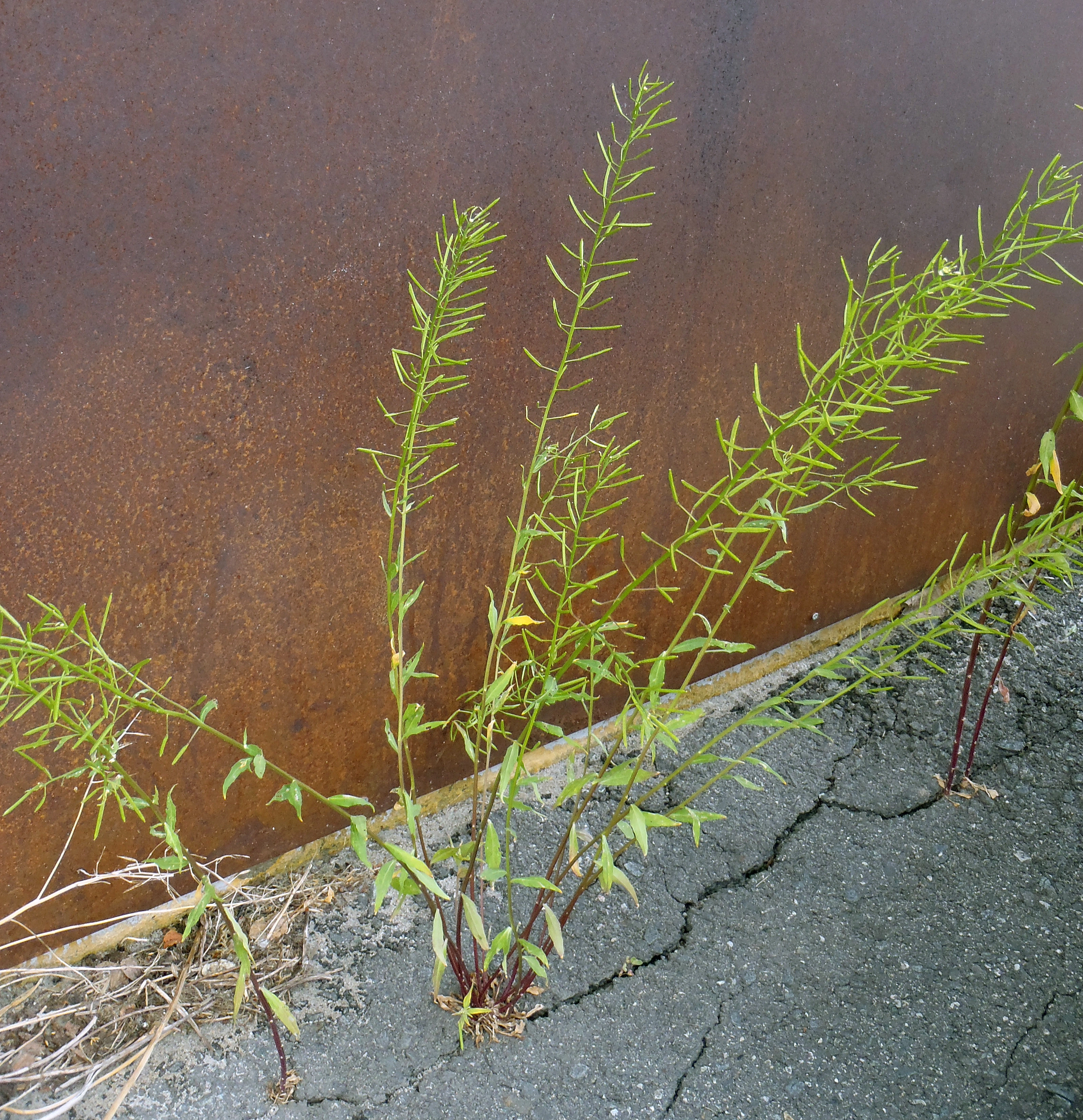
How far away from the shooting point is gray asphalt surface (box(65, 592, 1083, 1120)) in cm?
132

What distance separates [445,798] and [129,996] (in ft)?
2.04

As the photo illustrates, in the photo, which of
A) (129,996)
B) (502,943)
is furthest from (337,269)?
(129,996)

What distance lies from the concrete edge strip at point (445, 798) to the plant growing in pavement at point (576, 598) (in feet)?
0.15

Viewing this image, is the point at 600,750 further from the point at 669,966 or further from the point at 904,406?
the point at 904,406

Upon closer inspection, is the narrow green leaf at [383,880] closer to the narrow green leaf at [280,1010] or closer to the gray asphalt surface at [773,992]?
the narrow green leaf at [280,1010]

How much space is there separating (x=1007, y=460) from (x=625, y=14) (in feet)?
5.40

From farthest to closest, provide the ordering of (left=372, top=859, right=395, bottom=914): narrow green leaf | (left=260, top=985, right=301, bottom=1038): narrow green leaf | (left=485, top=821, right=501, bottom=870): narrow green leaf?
1. (left=260, top=985, right=301, bottom=1038): narrow green leaf
2. (left=485, top=821, right=501, bottom=870): narrow green leaf
3. (left=372, top=859, right=395, bottom=914): narrow green leaf

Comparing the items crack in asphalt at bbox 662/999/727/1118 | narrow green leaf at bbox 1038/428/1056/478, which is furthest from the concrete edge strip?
crack in asphalt at bbox 662/999/727/1118

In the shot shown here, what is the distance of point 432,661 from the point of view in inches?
67.0

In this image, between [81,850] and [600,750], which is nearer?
[81,850]

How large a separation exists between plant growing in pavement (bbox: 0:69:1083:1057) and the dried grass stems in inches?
8.4

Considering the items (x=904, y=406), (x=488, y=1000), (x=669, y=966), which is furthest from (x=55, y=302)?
(x=904, y=406)

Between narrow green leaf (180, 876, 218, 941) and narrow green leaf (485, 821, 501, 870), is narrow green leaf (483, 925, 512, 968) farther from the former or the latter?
narrow green leaf (180, 876, 218, 941)

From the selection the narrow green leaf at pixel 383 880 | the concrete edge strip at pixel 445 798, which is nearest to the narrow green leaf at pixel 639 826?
the concrete edge strip at pixel 445 798
